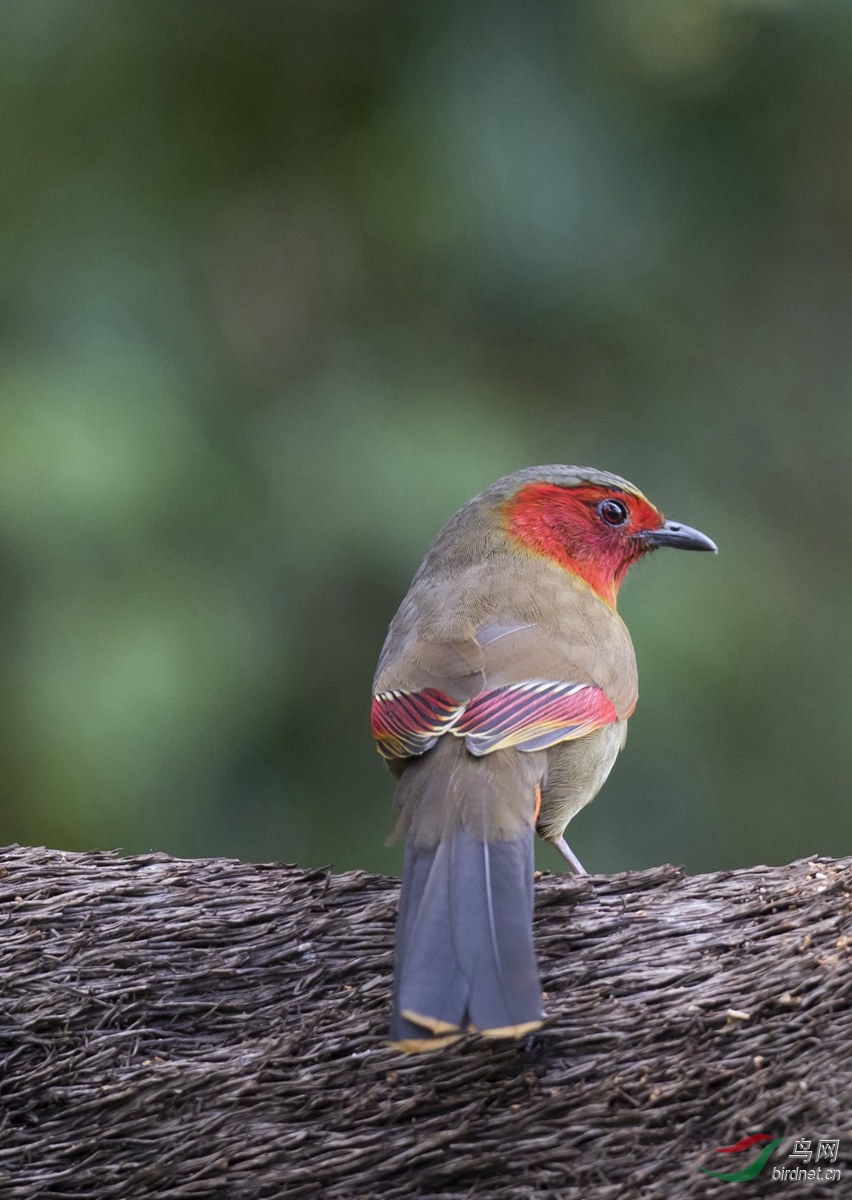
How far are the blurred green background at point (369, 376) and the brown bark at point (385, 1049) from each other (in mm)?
2678

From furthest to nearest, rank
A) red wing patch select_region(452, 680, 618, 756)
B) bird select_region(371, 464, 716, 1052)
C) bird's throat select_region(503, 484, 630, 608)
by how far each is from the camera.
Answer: bird's throat select_region(503, 484, 630, 608)
red wing patch select_region(452, 680, 618, 756)
bird select_region(371, 464, 716, 1052)

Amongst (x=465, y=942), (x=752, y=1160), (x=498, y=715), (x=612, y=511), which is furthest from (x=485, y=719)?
(x=612, y=511)

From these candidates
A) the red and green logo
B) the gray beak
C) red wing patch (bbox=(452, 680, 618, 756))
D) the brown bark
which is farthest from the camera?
the gray beak

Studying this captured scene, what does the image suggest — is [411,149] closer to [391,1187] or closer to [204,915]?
[204,915]

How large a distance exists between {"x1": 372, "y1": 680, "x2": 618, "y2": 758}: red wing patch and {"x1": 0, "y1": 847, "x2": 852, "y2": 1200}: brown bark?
33 centimetres

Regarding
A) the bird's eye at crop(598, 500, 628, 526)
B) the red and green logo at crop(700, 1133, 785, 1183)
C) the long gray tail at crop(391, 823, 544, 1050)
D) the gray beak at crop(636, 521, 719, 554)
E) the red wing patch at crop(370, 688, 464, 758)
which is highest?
the bird's eye at crop(598, 500, 628, 526)

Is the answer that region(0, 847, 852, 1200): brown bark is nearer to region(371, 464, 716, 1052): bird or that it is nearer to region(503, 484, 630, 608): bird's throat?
region(371, 464, 716, 1052): bird

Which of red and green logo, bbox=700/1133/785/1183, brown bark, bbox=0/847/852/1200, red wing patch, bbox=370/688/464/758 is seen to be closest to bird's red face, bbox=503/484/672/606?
red wing patch, bbox=370/688/464/758

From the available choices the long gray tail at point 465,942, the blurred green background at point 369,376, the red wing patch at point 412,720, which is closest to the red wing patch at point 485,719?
the red wing patch at point 412,720

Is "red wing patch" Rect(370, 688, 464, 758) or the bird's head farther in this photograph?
the bird's head

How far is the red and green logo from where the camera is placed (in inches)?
98.8

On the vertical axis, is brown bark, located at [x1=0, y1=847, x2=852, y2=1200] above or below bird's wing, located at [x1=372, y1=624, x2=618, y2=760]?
below

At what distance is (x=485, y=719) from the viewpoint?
3475 mm

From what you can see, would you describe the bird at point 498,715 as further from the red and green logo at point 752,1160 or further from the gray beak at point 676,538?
the red and green logo at point 752,1160
